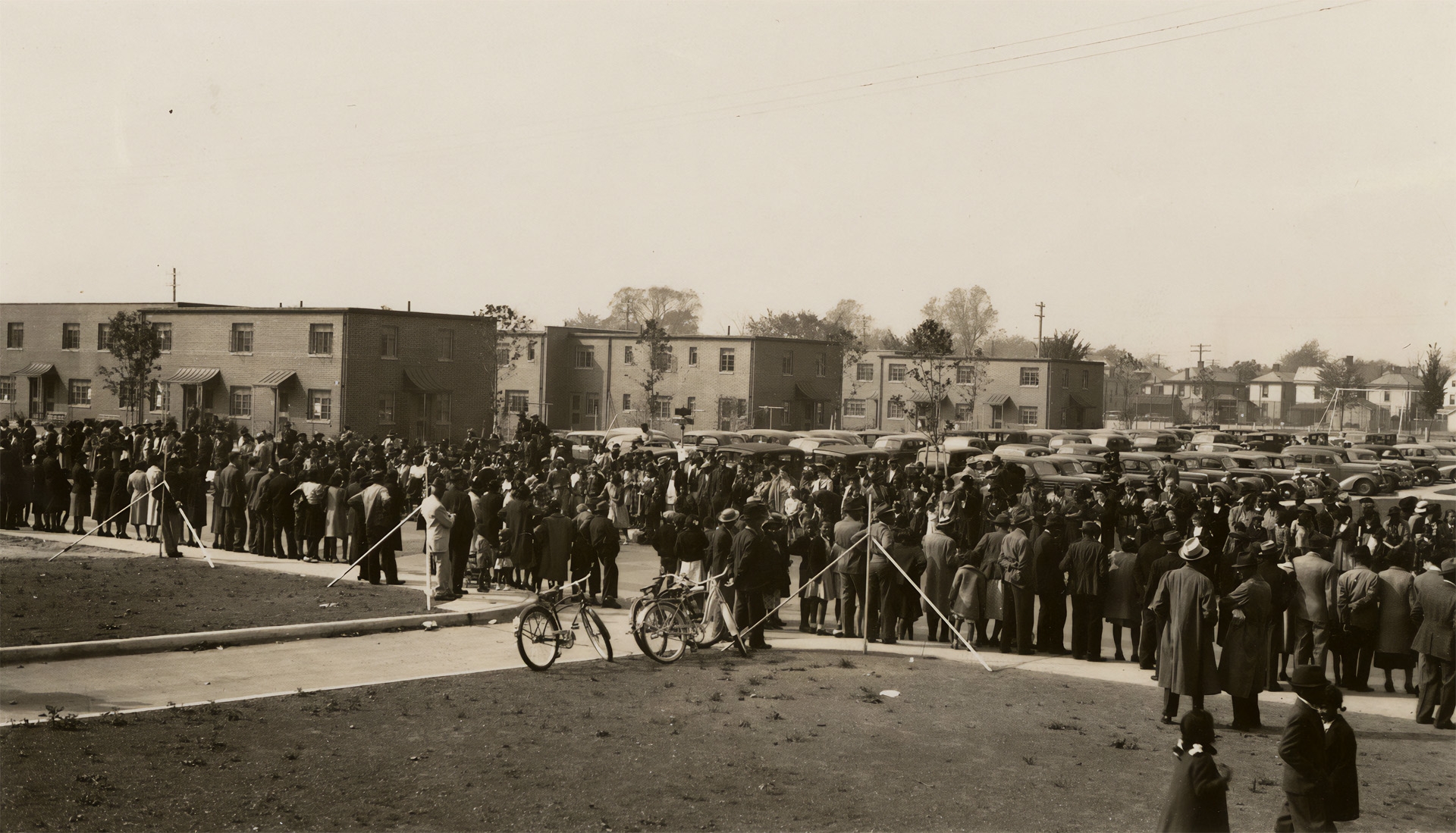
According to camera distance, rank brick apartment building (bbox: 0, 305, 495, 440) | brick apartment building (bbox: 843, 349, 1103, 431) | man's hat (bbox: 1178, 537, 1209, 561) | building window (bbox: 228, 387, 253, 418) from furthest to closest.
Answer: brick apartment building (bbox: 843, 349, 1103, 431), building window (bbox: 228, 387, 253, 418), brick apartment building (bbox: 0, 305, 495, 440), man's hat (bbox: 1178, 537, 1209, 561)

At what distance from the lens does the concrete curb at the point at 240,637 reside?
11906 millimetres

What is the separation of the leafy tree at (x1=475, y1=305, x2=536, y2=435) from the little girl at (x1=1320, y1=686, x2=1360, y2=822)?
164 ft

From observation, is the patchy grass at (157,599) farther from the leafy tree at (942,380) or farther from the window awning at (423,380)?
the leafy tree at (942,380)

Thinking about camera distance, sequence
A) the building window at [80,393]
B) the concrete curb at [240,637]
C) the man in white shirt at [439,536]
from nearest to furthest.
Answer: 1. the concrete curb at [240,637]
2. the man in white shirt at [439,536]
3. the building window at [80,393]

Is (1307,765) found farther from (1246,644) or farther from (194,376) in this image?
(194,376)

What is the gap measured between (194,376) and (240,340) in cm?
277

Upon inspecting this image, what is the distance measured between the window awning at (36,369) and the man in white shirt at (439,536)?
54926 mm

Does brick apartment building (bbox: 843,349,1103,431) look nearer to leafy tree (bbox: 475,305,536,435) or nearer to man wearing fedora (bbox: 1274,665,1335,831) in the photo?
leafy tree (bbox: 475,305,536,435)

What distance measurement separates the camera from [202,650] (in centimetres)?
1285

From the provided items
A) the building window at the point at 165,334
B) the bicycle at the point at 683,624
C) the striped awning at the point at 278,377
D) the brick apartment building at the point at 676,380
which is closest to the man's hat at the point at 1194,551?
the bicycle at the point at 683,624

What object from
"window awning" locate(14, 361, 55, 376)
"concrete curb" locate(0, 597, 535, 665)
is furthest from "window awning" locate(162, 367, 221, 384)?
"concrete curb" locate(0, 597, 535, 665)

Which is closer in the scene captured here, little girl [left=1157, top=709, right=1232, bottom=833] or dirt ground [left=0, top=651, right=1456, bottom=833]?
little girl [left=1157, top=709, right=1232, bottom=833]

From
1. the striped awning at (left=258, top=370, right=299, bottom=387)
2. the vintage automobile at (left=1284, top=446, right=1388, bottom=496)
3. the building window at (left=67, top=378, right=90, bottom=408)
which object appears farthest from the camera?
the building window at (left=67, top=378, right=90, bottom=408)

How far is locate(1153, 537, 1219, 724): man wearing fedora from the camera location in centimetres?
988
